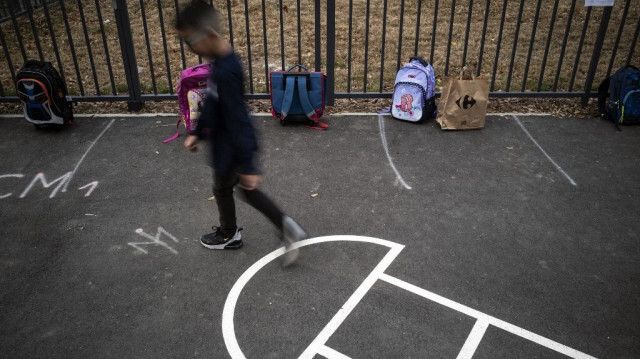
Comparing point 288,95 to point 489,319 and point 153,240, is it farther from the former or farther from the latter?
point 489,319

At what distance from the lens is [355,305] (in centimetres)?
331

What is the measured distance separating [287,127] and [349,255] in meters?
2.70

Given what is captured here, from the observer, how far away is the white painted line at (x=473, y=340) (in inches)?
115

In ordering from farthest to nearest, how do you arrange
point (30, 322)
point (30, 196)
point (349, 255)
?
1. point (30, 196)
2. point (349, 255)
3. point (30, 322)

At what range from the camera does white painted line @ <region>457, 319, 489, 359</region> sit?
2.93 m

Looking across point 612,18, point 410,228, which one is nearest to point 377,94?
point 410,228

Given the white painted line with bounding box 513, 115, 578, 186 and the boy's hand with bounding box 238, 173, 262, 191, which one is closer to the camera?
the boy's hand with bounding box 238, 173, 262, 191

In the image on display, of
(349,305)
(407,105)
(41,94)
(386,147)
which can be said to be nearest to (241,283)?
(349,305)

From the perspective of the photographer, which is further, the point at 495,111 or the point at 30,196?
the point at 495,111

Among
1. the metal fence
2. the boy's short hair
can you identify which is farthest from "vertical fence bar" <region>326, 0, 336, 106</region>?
the boy's short hair

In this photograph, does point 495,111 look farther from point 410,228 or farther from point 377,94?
point 410,228

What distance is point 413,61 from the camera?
Result: 635 cm

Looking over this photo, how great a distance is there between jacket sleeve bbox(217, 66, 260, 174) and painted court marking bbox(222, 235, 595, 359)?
92 centimetres

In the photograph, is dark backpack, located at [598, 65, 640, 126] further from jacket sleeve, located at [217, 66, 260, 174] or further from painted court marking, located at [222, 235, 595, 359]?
jacket sleeve, located at [217, 66, 260, 174]
